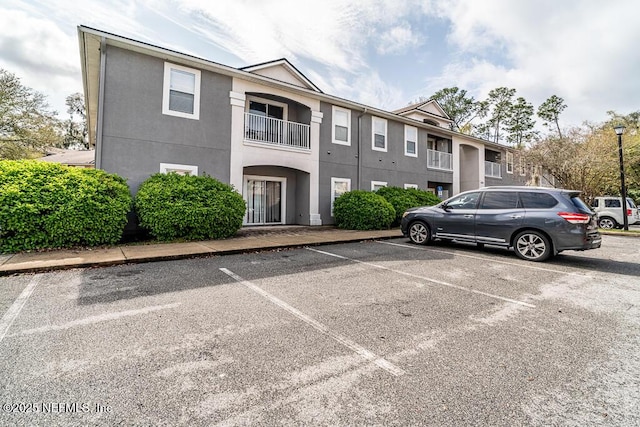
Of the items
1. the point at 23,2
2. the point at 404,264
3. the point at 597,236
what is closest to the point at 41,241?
the point at 23,2

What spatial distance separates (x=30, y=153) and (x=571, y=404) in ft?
105

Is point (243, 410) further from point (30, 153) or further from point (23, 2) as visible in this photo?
point (30, 153)

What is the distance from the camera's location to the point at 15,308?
11.8ft

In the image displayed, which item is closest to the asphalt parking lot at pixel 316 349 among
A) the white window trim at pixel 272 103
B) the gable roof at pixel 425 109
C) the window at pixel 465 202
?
the window at pixel 465 202

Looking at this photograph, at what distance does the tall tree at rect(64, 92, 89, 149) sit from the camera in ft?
124

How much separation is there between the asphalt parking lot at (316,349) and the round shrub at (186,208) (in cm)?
274

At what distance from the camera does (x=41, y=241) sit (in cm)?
657

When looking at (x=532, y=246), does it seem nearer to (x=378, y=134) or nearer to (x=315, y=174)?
(x=315, y=174)

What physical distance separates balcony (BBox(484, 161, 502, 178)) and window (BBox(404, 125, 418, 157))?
292 inches

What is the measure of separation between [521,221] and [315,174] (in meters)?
8.22

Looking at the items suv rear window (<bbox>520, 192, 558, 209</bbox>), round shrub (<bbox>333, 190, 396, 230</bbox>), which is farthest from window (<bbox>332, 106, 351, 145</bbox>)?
suv rear window (<bbox>520, 192, 558, 209</bbox>)

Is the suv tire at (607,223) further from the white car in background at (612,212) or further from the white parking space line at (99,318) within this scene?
the white parking space line at (99,318)

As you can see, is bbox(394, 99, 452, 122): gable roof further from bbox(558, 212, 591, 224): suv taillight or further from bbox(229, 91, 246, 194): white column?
bbox(558, 212, 591, 224): suv taillight

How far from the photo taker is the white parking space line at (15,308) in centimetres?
309
